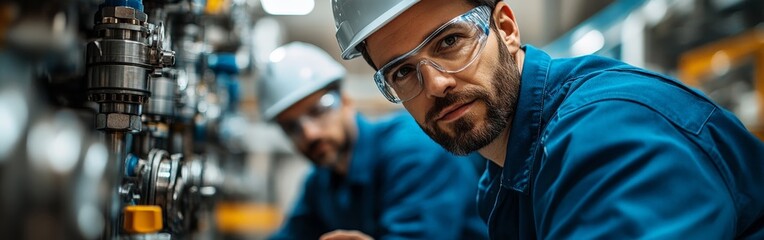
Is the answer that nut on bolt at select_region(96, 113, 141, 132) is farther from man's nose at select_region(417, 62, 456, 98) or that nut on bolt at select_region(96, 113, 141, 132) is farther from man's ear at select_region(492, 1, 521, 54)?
man's ear at select_region(492, 1, 521, 54)

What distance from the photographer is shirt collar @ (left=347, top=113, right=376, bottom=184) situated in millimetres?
2252

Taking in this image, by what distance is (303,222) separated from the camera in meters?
2.46

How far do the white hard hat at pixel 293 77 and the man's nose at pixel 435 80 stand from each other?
123 cm

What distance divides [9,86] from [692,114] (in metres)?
2.09

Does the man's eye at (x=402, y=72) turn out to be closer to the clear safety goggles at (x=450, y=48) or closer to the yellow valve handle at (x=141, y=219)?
the clear safety goggles at (x=450, y=48)

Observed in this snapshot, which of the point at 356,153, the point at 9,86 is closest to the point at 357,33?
the point at 356,153

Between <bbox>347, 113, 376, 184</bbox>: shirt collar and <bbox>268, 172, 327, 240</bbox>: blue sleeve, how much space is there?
255mm

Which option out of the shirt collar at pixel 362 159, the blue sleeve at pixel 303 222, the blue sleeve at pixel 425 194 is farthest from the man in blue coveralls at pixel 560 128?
the blue sleeve at pixel 303 222

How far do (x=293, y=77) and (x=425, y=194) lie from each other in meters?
0.64

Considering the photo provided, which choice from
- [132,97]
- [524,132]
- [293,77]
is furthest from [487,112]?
[293,77]

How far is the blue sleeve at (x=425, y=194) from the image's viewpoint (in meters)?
1.99

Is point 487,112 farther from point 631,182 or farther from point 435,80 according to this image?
point 631,182

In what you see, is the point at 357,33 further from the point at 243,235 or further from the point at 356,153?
the point at 243,235

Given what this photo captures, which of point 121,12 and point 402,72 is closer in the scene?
point 121,12
